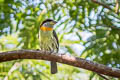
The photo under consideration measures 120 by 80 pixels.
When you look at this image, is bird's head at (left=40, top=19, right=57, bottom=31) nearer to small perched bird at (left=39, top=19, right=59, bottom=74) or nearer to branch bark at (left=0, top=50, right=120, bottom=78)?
small perched bird at (left=39, top=19, right=59, bottom=74)

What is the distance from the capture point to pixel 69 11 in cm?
503

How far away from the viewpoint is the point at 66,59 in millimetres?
2816


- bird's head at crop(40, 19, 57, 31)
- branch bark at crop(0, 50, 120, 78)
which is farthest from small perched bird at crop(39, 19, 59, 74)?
branch bark at crop(0, 50, 120, 78)

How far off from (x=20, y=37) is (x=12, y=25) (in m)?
0.40

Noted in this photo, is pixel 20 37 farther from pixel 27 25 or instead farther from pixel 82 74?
pixel 82 74

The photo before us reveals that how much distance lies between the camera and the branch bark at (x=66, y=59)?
8.96ft

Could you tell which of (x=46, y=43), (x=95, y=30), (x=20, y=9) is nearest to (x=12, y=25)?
(x=20, y=9)

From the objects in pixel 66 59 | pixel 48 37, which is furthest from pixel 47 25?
pixel 66 59

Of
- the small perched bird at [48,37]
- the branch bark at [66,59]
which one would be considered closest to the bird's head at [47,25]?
the small perched bird at [48,37]

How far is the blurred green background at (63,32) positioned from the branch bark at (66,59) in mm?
1337

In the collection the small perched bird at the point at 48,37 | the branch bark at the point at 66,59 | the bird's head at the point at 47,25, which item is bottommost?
the branch bark at the point at 66,59

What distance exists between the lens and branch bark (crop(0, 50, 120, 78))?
2.73 meters

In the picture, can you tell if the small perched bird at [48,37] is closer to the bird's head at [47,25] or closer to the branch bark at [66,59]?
the bird's head at [47,25]

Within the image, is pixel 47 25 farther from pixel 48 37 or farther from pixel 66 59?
pixel 66 59
